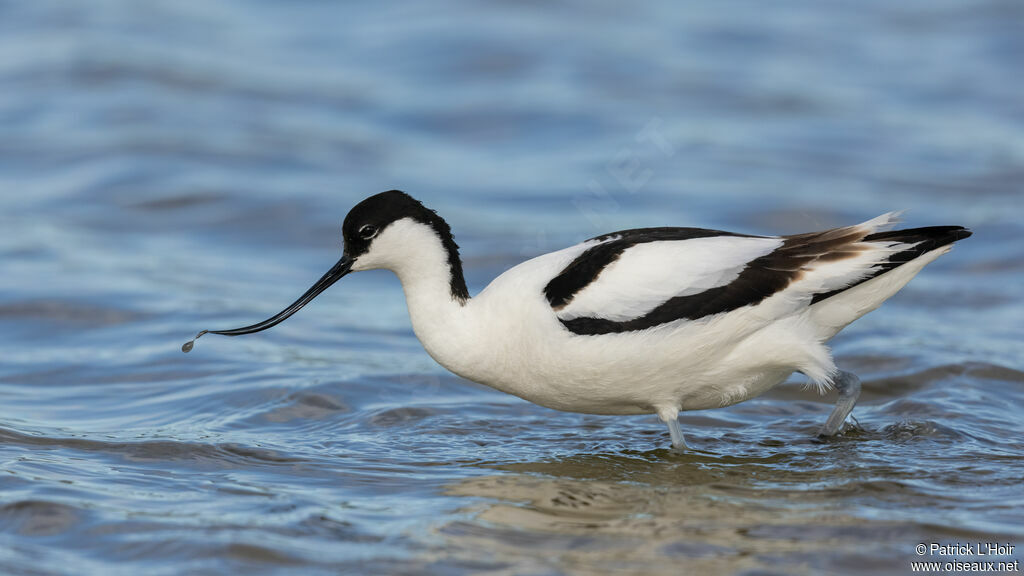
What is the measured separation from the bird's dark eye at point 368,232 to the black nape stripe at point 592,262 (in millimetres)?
987

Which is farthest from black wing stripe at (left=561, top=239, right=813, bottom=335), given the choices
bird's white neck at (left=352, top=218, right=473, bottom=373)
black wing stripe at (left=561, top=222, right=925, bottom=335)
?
bird's white neck at (left=352, top=218, right=473, bottom=373)

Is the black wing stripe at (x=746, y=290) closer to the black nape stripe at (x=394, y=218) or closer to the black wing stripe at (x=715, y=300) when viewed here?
the black wing stripe at (x=715, y=300)

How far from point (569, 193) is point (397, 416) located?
5.49 meters

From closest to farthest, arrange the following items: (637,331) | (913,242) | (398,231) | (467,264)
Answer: (637,331) < (913,242) < (398,231) < (467,264)

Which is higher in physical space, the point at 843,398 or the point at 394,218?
the point at 394,218

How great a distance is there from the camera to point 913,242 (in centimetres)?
646

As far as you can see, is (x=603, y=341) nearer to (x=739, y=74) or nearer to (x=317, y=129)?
(x=317, y=129)

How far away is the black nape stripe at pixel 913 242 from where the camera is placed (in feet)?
21.0

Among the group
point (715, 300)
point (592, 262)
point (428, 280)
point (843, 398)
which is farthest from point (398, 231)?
point (843, 398)

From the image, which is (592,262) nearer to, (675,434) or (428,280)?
(428,280)

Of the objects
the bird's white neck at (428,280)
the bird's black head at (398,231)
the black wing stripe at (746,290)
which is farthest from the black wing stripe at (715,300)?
the bird's black head at (398,231)

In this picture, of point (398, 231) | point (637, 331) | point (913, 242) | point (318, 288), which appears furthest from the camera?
point (318, 288)

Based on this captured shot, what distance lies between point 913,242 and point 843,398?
960 mm

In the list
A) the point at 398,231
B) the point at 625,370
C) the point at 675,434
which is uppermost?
the point at 398,231
